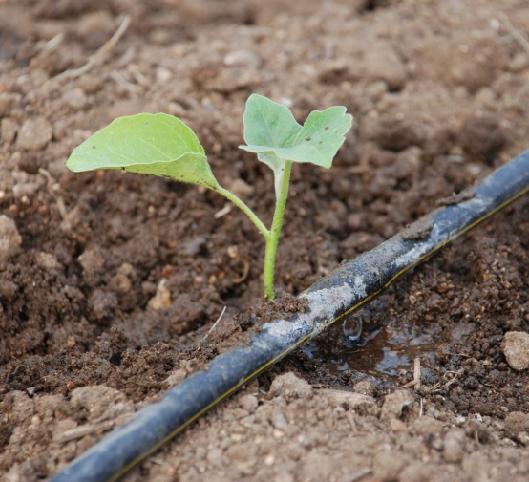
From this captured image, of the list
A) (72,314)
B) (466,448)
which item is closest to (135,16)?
(72,314)

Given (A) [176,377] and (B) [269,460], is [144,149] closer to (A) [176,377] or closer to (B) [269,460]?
(A) [176,377]

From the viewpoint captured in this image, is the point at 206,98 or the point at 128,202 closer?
the point at 128,202

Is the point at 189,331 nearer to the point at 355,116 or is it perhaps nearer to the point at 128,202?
the point at 128,202

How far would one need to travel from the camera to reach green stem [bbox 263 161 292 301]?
1.99m

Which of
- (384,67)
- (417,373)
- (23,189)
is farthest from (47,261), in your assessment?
(384,67)

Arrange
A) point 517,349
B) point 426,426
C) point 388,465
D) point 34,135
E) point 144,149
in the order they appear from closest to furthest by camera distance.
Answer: point 388,465 → point 426,426 → point 144,149 → point 517,349 → point 34,135

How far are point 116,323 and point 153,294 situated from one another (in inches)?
6.1

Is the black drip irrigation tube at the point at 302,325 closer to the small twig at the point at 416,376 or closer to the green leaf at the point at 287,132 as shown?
the small twig at the point at 416,376

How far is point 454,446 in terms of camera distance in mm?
1635

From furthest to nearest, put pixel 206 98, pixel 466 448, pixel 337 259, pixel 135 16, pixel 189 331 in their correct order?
pixel 135 16 < pixel 206 98 < pixel 337 259 < pixel 189 331 < pixel 466 448

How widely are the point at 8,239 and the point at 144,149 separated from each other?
0.62 m

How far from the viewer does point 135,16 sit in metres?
3.23

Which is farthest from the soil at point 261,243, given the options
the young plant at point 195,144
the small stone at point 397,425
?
the young plant at point 195,144

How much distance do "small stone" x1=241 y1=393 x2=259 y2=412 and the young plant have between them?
444mm
